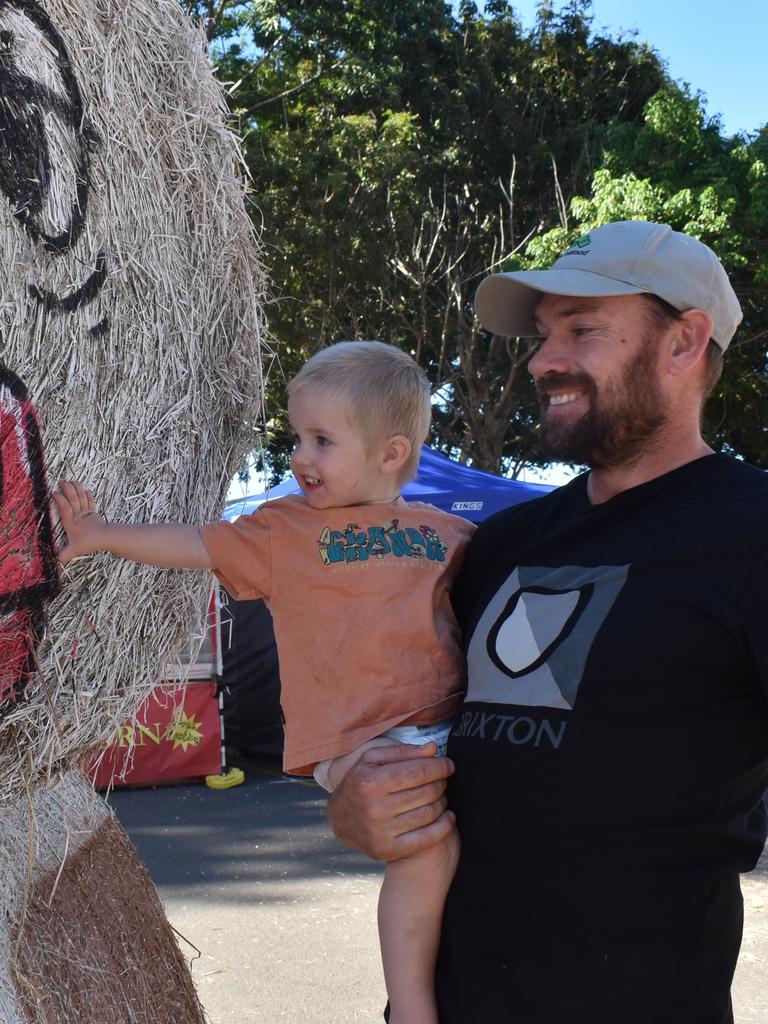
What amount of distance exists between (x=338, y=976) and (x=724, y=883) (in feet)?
9.85

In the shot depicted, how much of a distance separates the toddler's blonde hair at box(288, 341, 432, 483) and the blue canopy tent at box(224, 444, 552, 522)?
6.58 meters

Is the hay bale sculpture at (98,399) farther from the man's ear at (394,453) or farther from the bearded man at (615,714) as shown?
the bearded man at (615,714)

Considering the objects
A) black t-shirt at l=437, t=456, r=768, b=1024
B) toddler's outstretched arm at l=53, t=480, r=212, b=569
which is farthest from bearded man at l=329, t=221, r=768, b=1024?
toddler's outstretched arm at l=53, t=480, r=212, b=569

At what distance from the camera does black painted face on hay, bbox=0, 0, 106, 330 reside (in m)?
1.58

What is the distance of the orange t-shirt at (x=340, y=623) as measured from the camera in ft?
5.74

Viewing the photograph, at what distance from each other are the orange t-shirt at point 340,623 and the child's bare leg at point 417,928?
225mm

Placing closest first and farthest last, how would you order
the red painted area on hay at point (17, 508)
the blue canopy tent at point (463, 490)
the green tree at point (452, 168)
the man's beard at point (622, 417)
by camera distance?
the red painted area on hay at point (17, 508) < the man's beard at point (622, 417) < the blue canopy tent at point (463, 490) < the green tree at point (452, 168)

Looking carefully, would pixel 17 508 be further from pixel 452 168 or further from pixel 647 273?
pixel 452 168

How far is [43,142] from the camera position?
1.64 meters

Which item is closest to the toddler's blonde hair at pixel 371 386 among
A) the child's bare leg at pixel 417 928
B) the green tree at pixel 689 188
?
the child's bare leg at pixel 417 928

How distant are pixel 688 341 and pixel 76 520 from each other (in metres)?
1.04

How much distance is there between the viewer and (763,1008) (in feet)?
12.5

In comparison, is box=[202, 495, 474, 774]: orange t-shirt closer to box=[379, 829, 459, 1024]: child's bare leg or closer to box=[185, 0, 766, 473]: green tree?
box=[379, 829, 459, 1024]: child's bare leg

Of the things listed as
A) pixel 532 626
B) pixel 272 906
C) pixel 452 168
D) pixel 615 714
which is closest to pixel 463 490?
pixel 272 906
